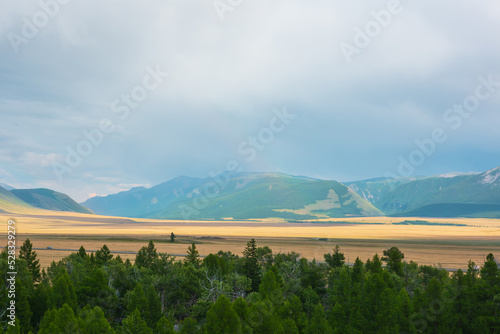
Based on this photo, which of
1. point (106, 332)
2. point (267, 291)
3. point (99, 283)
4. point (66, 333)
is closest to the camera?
point (66, 333)

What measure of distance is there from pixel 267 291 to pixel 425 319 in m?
24.2

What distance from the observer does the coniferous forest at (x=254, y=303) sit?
175ft

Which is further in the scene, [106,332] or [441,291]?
[441,291]

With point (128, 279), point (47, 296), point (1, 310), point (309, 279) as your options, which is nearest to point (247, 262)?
point (309, 279)

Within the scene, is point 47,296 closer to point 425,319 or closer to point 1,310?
point 1,310

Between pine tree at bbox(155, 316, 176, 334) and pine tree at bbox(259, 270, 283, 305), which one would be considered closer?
pine tree at bbox(155, 316, 176, 334)

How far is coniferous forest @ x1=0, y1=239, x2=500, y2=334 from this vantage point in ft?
175

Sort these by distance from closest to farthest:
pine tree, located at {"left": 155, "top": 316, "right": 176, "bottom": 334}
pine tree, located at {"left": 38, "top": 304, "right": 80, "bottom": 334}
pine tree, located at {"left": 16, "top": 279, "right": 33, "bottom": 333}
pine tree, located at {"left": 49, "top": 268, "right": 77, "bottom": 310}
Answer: pine tree, located at {"left": 38, "top": 304, "right": 80, "bottom": 334}
pine tree, located at {"left": 155, "top": 316, "right": 176, "bottom": 334}
pine tree, located at {"left": 16, "top": 279, "right": 33, "bottom": 333}
pine tree, located at {"left": 49, "top": 268, "right": 77, "bottom": 310}

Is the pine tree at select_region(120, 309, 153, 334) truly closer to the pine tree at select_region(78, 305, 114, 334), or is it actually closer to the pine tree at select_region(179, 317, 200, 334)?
the pine tree at select_region(78, 305, 114, 334)

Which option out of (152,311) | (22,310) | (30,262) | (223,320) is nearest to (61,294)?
(22,310)

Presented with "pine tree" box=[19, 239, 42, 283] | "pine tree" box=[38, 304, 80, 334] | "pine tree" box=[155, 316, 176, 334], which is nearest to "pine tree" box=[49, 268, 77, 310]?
"pine tree" box=[38, 304, 80, 334]

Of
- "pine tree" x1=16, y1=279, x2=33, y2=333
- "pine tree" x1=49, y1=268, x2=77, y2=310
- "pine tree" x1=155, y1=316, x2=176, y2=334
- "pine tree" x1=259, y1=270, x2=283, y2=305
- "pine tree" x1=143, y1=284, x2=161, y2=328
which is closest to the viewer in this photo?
"pine tree" x1=155, y1=316, x2=176, y2=334

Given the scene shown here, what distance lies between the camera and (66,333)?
164ft

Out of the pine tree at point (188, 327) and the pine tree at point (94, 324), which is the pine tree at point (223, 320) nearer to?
the pine tree at point (188, 327)
